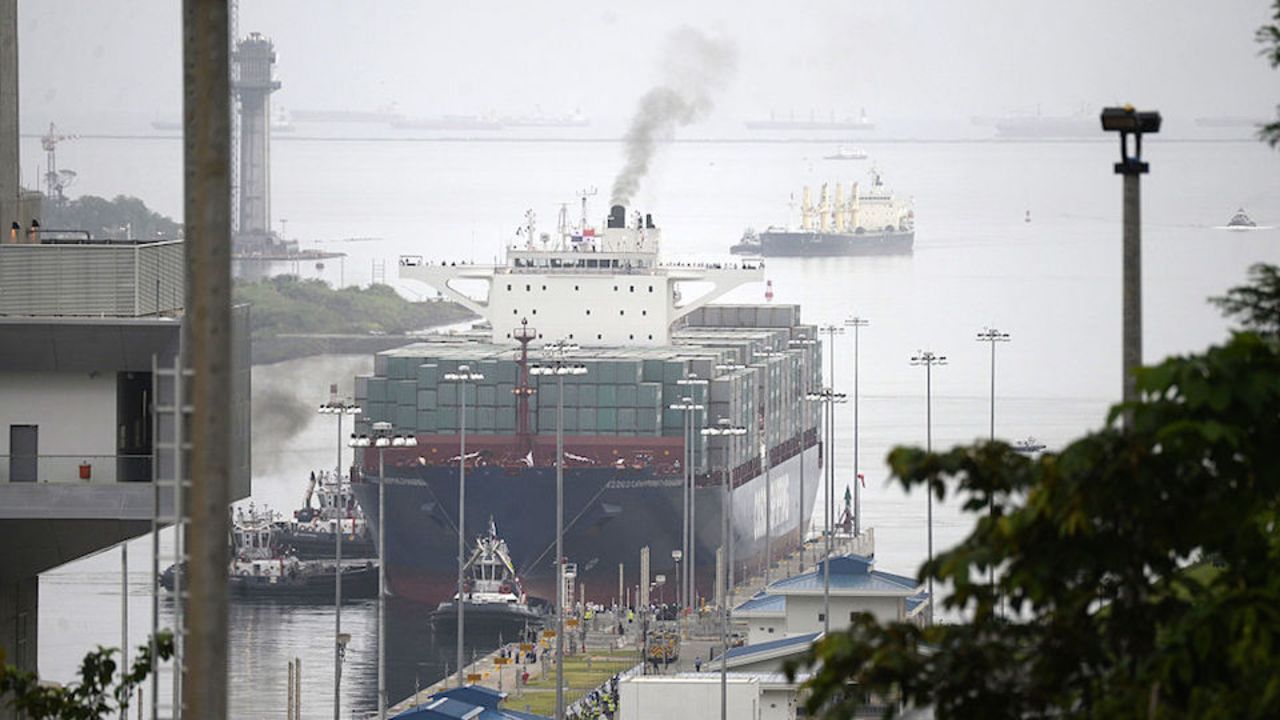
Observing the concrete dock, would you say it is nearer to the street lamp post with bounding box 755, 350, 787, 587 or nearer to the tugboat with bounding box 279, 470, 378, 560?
the street lamp post with bounding box 755, 350, 787, 587

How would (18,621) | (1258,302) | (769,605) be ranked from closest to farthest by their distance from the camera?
(1258,302), (18,621), (769,605)

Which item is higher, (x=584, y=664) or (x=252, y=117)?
(x=252, y=117)

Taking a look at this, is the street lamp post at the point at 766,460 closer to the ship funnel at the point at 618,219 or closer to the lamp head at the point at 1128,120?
the ship funnel at the point at 618,219

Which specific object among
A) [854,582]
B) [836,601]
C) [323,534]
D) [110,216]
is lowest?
[323,534]

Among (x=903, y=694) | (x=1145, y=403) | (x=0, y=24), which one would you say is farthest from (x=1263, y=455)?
(x=0, y=24)

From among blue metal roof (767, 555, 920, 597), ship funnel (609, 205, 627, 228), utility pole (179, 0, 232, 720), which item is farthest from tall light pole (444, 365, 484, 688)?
utility pole (179, 0, 232, 720)

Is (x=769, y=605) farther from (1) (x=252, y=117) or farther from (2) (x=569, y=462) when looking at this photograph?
(1) (x=252, y=117)

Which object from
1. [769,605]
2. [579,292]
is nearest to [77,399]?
[769,605]

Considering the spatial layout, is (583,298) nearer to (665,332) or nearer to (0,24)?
(665,332)
